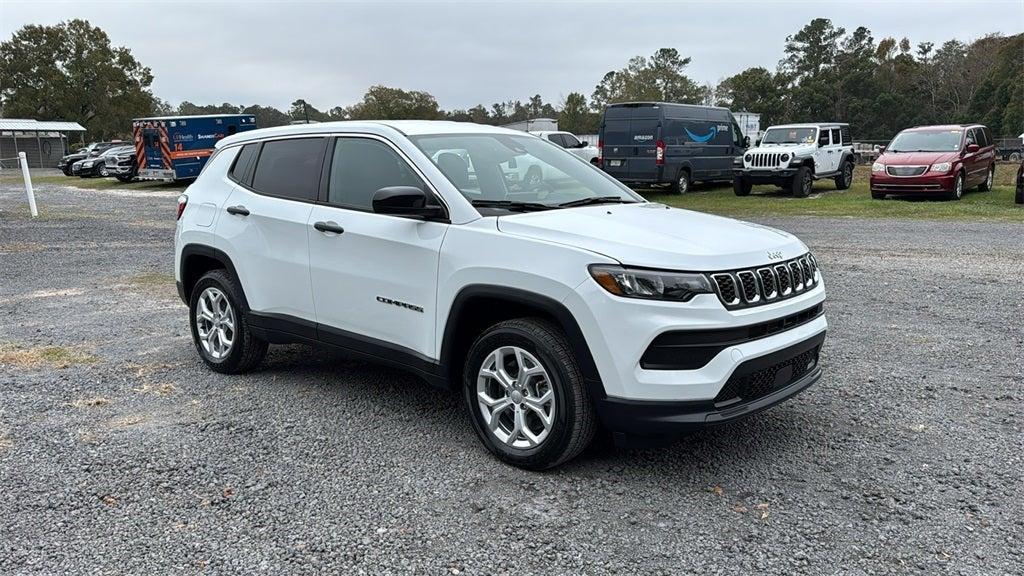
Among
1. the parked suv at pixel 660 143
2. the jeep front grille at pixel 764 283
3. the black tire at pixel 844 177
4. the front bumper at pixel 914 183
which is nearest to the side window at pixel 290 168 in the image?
the jeep front grille at pixel 764 283

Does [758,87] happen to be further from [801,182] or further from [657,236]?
[657,236]

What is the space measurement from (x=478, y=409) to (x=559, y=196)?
133cm

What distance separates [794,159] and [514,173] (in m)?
17.2

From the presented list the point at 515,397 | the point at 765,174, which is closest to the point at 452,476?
the point at 515,397

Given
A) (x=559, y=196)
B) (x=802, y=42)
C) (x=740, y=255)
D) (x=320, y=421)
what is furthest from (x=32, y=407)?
(x=802, y=42)

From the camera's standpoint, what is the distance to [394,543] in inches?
127

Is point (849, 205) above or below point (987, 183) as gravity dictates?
below

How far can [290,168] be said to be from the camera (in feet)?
16.9

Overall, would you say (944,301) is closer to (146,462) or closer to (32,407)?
(146,462)

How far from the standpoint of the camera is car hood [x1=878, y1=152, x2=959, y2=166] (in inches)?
700

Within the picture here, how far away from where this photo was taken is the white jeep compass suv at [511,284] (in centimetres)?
346

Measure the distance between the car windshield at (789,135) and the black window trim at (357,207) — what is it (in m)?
18.3

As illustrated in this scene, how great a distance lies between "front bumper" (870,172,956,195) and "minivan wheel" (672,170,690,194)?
488 cm

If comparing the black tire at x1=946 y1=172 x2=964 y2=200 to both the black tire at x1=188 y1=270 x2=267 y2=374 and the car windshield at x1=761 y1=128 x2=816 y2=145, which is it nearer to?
the car windshield at x1=761 y1=128 x2=816 y2=145
